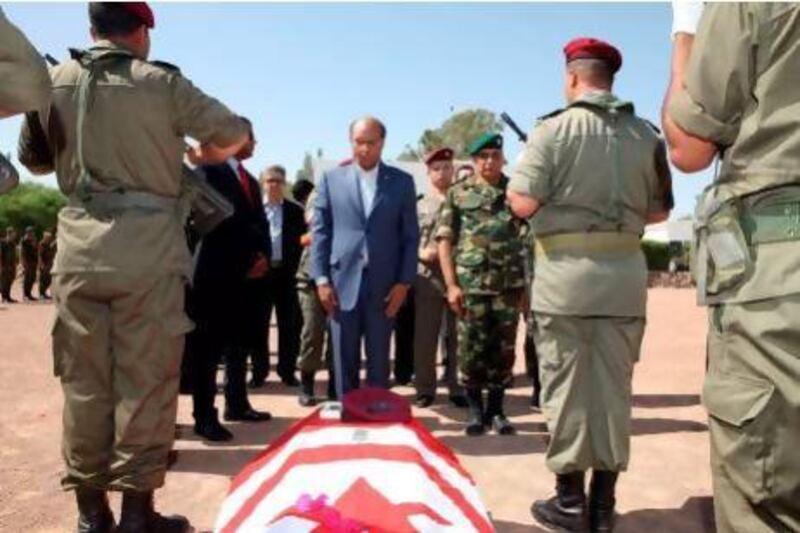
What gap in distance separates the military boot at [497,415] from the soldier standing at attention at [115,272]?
9.49 feet

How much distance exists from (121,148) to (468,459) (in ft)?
9.78

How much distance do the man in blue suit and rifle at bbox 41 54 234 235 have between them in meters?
1.11

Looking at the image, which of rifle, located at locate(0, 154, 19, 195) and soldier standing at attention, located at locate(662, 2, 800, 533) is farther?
rifle, located at locate(0, 154, 19, 195)

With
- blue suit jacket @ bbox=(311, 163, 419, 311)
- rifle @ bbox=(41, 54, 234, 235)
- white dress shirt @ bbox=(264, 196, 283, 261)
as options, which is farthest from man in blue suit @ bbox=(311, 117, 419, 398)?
white dress shirt @ bbox=(264, 196, 283, 261)

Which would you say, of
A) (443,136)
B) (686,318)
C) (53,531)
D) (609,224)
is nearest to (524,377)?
(609,224)

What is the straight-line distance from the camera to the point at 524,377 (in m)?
8.77

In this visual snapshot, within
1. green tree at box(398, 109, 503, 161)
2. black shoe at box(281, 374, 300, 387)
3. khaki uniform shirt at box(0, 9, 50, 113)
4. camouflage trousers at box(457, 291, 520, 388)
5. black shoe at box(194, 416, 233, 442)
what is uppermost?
green tree at box(398, 109, 503, 161)

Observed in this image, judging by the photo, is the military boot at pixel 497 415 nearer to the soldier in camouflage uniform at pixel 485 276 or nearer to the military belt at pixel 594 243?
the soldier in camouflage uniform at pixel 485 276

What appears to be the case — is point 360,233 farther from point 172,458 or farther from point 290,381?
point 290,381

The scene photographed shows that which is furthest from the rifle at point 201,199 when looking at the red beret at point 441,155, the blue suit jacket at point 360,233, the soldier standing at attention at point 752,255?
the red beret at point 441,155

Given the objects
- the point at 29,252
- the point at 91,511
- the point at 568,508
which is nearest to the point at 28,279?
the point at 29,252

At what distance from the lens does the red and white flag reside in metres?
1.52

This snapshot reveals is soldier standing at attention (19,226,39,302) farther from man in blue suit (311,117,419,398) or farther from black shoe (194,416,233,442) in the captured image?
man in blue suit (311,117,419,398)

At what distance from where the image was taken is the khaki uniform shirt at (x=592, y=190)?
351 centimetres
